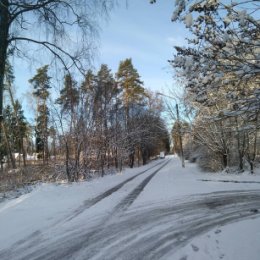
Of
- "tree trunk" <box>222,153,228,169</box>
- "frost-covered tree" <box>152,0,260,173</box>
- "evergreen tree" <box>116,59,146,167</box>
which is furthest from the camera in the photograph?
"evergreen tree" <box>116,59,146,167</box>

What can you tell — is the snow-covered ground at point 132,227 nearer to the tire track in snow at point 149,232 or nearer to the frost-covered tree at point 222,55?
the tire track in snow at point 149,232

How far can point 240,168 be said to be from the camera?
23.9 metres

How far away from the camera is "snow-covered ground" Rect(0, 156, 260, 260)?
20.4ft

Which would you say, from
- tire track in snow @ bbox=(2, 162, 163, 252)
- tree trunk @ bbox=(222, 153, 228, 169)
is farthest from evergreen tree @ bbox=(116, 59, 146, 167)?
tire track in snow @ bbox=(2, 162, 163, 252)

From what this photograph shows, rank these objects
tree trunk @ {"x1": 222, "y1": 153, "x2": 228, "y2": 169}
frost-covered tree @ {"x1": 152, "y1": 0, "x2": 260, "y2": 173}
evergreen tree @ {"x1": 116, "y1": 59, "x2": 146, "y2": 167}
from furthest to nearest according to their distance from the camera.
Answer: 1. evergreen tree @ {"x1": 116, "y1": 59, "x2": 146, "y2": 167}
2. tree trunk @ {"x1": 222, "y1": 153, "x2": 228, "y2": 169}
3. frost-covered tree @ {"x1": 152, "y1": 0, "x2": 260, "y2": 173}

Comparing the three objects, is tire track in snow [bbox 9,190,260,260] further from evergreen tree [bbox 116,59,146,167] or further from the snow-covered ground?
evergreen tree [bbox 116,59,146,167]

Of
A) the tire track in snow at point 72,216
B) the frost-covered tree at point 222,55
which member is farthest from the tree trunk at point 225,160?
the frost-covered tree at point 222,55

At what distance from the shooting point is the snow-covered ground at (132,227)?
621cm

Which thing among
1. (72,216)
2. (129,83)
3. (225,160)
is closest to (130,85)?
(129,83)

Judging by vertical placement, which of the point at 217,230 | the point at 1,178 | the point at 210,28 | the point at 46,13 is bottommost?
the point at 217,230

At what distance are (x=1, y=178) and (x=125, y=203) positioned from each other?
10.4 m

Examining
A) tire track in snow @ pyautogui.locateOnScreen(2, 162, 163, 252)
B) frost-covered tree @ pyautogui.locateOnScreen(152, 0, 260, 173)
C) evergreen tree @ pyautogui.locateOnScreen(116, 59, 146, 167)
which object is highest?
evergreen tree @ pyautogui.locateOnScreen(116, 59, 146, 167)

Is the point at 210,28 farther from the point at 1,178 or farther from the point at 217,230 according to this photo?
the point at 1,178

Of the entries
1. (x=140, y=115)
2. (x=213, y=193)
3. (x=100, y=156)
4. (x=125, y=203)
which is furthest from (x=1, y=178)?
(x=140, y=115)
